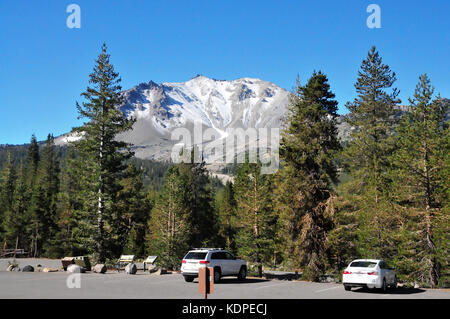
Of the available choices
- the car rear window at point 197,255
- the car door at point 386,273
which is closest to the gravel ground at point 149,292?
the car door at point 386,273

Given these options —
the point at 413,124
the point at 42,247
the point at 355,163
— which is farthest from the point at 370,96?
the point at 42,247

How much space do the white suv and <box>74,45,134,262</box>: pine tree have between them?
1226 cm

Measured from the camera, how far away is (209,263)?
73.0 feet

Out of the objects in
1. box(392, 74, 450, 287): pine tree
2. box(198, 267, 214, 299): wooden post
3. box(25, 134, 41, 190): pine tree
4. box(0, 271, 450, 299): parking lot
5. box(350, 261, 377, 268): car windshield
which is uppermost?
box(25, 134, 41, 190): pine tree

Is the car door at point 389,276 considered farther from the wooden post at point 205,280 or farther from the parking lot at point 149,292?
the wooden post at point 205,280

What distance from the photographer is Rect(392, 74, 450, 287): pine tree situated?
82.7ft

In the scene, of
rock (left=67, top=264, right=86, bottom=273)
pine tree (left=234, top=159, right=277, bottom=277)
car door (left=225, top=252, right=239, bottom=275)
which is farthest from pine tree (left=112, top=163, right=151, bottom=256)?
car door (left=225, top=252, right=239, bottom=275)

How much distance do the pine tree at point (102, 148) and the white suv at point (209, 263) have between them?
40.2 ft

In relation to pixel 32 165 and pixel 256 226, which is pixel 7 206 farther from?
pixel 256 226

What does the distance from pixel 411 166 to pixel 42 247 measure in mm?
65976

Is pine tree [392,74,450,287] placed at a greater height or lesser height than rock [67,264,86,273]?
greater

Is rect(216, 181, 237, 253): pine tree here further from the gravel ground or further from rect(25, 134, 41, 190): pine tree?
rect(25, 134, 41, 190): pine tree

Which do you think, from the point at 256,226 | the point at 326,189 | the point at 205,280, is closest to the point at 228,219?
the point at 256,226
